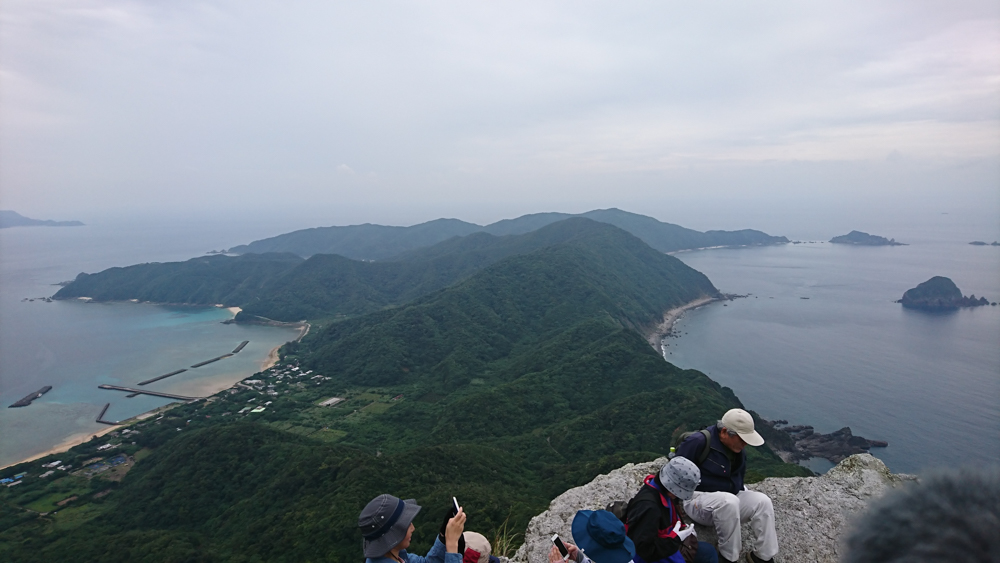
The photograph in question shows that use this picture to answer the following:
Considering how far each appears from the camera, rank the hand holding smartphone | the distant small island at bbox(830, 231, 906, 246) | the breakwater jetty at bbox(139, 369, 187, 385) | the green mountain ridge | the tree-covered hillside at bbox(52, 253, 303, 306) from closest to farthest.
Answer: the hand holding smartphone, the breakwater jetty at bbox(139, 369, 187, 385), the tree-covered hillside at bbox(52, 253, 303, 306), the distant small island at bbox(830, 231, 906, 246), the green mountain ridge

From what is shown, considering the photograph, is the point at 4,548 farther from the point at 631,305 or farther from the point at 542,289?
the point at 631,305

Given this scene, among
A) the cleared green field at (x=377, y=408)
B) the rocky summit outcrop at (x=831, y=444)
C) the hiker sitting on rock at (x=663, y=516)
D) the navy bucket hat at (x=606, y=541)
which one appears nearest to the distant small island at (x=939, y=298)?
the rocky summit outcrop at (x=831, y=444)

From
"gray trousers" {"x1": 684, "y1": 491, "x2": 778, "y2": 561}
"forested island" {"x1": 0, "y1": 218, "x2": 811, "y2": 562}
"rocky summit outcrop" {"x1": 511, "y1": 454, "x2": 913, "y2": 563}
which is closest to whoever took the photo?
"gray trousers" {"x1": 684, "y1": 491, "x2": 778, "y2": 561}

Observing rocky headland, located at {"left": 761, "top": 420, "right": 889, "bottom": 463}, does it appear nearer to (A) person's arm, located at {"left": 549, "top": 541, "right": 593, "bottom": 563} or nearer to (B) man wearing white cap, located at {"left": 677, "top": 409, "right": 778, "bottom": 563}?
(B) man wearing white cap, located at {"left": 677, "top": 409, "right": 778, "bottom": 563}

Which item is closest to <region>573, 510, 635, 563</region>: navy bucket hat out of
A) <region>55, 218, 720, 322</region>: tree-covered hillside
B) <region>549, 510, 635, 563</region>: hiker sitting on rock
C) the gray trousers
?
<region>549, 510, 635, 563</region>: hiker sitting on rock

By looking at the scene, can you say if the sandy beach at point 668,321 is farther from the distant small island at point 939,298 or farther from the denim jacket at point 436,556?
the denim jacket at point 436,556

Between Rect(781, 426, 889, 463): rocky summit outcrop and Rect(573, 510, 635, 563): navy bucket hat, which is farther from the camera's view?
Rect(781, 426, 889, 463): rocky summit outcrop
